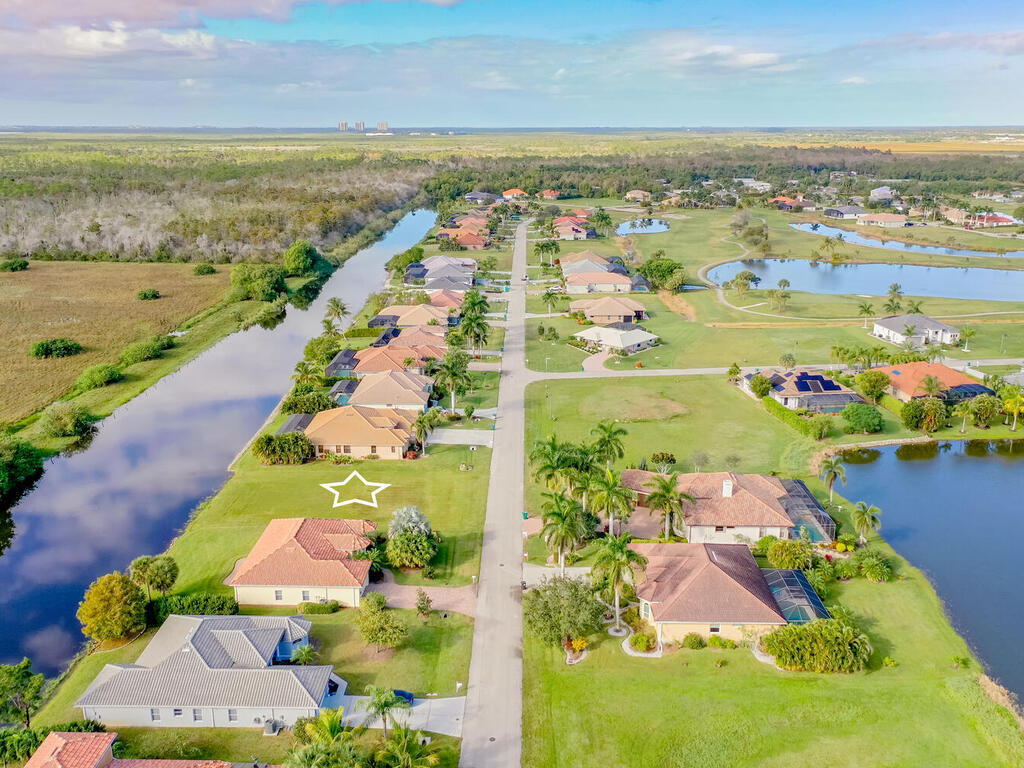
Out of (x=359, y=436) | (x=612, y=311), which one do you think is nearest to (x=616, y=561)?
(x=359, y=436)

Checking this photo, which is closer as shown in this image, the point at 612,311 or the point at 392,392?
the point at 392,392

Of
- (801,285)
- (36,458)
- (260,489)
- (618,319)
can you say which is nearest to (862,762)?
(260,489)

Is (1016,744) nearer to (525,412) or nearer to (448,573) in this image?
(448,573)

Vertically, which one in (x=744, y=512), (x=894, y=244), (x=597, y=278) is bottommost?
(x=744, y=512)

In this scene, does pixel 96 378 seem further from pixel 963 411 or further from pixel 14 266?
pixel 963 411

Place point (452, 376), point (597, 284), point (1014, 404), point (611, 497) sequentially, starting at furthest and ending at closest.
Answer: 1. point (597, 284)
2. point (452, 376)
3. point (1014, 404)
4. point (611, 497)

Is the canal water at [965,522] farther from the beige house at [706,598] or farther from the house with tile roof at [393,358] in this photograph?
the house with tile roof at [393,358]
